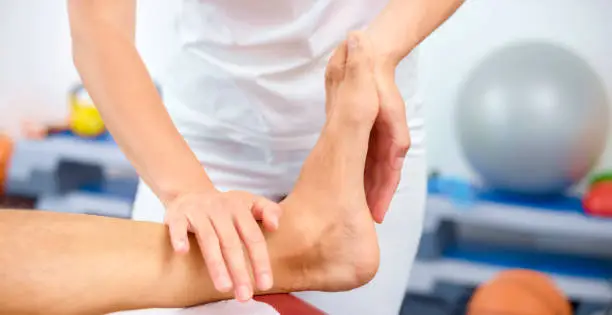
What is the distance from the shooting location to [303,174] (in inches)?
31.0

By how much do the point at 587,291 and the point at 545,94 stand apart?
593 millimetres

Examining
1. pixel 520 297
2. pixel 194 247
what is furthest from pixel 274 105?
pixel 520 297

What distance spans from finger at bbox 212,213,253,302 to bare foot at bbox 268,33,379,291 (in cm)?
10

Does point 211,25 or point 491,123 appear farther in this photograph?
point 491,123

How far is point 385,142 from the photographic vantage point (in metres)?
0.74

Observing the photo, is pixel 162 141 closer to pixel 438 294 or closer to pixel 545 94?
pixel 545 94

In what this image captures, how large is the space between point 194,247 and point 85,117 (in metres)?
2.09

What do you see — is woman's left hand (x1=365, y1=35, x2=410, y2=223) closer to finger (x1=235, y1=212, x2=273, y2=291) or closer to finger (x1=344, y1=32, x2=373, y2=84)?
finger (x1=344, y1=32, x2=373, y2=84)

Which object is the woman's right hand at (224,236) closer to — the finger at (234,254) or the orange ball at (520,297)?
the finger at (234,254)

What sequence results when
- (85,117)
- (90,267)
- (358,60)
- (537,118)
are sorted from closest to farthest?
(90,267)
(358,60)
(537,118)
(85,117)

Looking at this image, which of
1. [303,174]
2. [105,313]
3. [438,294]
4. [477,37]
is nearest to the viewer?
[105,313]

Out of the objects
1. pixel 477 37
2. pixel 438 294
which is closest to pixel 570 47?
pixel 477 37

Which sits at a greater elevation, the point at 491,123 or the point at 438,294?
the point at 491,123

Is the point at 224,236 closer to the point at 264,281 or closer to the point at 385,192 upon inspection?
the point at 264,281
